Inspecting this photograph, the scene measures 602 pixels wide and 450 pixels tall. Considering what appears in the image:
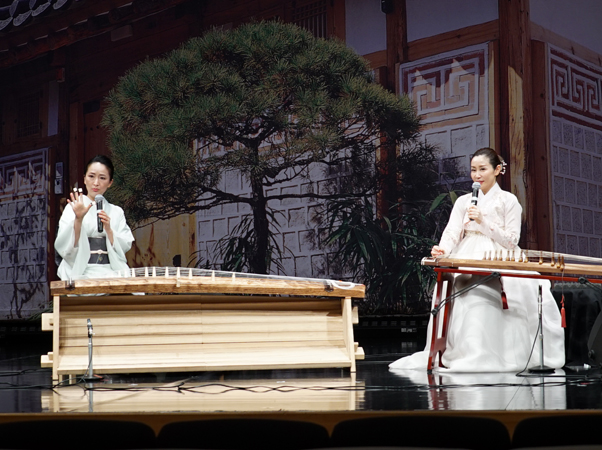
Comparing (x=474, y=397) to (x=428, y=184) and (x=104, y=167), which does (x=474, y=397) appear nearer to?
(x=104, y=167)

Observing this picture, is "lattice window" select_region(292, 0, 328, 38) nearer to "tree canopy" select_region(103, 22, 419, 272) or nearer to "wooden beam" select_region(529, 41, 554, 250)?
"tree canopy" select_region(103, 22, 419, 272)

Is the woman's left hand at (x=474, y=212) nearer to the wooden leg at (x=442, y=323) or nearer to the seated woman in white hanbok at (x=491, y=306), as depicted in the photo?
the seated woman in white hanbok at (x=491, y=306)

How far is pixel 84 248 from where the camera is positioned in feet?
11.7

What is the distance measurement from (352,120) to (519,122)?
1.22 metres

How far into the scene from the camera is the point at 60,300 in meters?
3.22

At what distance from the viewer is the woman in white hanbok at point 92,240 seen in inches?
139

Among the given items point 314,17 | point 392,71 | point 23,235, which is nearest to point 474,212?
point 392,71

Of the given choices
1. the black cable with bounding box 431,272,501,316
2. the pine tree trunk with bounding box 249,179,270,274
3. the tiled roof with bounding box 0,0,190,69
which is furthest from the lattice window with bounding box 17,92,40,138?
the black cable with bounding box 431,272,501,316

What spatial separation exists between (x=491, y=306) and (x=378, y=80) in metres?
2.61

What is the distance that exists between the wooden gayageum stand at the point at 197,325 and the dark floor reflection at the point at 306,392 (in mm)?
81

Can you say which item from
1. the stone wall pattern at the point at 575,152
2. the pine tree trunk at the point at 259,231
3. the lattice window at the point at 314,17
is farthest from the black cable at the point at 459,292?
the lattice window at the point at 314,17

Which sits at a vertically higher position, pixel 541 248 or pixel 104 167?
pixel 104 167

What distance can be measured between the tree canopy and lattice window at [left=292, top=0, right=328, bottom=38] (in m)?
0.07

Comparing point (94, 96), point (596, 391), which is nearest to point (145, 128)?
point (94, 96)
